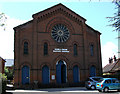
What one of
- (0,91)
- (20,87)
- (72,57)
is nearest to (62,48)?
(72,57)

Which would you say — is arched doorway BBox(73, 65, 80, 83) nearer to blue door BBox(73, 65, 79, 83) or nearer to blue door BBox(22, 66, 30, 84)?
blue door BBox(73, 65, 79, 83)

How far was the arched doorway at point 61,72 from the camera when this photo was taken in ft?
100

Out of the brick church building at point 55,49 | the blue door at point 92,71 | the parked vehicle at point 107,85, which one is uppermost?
the brick church building at point 55,49

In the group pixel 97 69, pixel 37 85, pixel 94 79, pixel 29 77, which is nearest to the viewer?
pixel 94 79

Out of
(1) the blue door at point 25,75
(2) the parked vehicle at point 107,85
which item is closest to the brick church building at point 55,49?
(1) the blue door at point 25,75

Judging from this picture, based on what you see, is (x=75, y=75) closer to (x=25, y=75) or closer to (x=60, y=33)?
(x=60, y=33)

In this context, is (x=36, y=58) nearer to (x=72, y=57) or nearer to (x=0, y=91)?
(x=72, y=57)

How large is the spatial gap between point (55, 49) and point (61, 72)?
4152mm

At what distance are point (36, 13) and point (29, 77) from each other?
1100cm

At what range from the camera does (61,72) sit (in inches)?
1223

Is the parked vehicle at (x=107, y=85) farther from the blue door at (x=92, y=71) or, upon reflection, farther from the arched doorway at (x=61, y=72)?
the blue door at (x=92, y=71)

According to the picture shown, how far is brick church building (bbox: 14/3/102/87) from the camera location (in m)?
29.4

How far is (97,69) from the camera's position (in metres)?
33.1

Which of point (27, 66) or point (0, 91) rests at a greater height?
point (27, 66)
